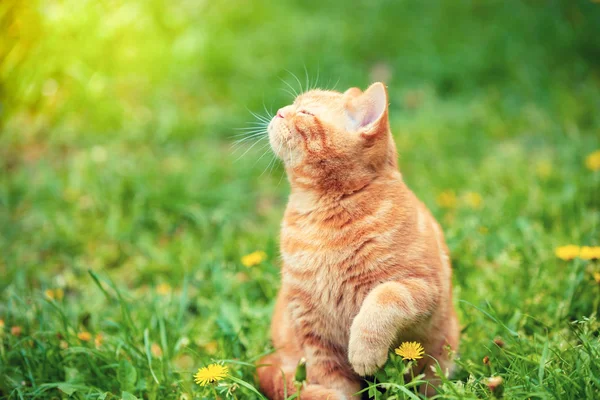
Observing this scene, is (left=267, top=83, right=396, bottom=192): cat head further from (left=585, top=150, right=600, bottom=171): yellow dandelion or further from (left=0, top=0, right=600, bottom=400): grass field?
(left=585, top=150, right=600, bottom=171): yellow dandelion

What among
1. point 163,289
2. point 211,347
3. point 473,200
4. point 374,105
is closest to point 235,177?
point 163,289

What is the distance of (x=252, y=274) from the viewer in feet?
8.78

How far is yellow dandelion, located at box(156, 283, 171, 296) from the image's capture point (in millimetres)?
2709

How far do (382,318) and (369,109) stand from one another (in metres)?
0.65

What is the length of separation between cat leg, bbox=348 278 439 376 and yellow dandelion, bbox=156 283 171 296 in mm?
1340

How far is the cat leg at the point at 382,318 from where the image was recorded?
157cm

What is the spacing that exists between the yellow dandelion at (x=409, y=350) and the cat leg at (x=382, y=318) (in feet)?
0.12

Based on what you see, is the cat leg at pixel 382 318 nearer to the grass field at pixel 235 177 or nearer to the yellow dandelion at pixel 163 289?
the grass field at pixel 235 177

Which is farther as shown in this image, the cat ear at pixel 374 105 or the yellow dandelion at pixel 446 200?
the yellow dandelion at pixel 446 200

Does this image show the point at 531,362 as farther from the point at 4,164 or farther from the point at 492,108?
the point at 4,164

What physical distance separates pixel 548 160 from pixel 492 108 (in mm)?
892

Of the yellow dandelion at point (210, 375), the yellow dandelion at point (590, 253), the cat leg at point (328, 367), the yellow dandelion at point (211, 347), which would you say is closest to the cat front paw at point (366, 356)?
the cat leg at point (328, 367)

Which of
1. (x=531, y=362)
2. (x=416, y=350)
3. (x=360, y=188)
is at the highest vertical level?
(x=360, y=188)

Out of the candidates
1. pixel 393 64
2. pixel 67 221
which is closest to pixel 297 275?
pixel 67 221
